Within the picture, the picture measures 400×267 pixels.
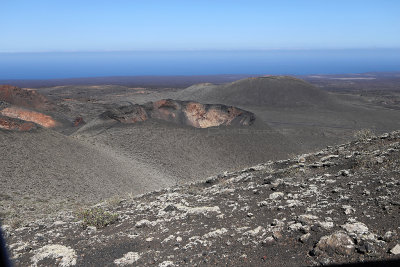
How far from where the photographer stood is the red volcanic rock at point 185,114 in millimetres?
24047

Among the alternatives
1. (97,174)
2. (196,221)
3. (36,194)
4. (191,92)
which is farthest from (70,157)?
(191,92)

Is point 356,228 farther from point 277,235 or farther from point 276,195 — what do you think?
point 276,195

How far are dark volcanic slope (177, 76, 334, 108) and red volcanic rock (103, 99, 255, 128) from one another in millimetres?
24845

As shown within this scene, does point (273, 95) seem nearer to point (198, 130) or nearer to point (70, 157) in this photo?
point (198, 130)

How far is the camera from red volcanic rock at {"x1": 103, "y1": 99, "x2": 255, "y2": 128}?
2405cm

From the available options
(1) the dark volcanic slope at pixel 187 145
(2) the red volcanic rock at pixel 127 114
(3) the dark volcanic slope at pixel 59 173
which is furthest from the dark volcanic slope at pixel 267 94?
(3) the dark volcanic slope at pixel 59 173

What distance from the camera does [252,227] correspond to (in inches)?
185

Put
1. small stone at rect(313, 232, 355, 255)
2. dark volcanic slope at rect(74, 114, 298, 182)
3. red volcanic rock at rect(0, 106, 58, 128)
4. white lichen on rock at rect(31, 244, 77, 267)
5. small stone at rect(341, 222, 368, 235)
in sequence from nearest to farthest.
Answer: small stone at rect(313, 232, 355, 255)
small stone at rect(341, 222, 368, 235)
white lichen on rock at rect(31, 244, 77, 267)
dark volcanic slope at rect(74, 114, 298, 182)
red volcanic rock at rect(0, 106, 58, 128)

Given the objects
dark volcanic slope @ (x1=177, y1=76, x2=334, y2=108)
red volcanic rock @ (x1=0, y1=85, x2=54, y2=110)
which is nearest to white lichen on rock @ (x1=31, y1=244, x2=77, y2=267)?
red volcanic rock @ (x1=0, y1=85, x2=54, y2=110)

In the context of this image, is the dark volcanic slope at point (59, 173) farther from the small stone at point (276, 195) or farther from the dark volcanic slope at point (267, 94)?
the dark volcanic slope at point (267, 94)

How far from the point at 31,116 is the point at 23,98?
12.6 meters

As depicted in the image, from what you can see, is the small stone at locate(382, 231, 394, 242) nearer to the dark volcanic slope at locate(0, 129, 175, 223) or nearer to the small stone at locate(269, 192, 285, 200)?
the small stone at locate(269, 192, 285, 200)

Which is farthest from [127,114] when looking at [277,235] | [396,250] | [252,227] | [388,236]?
[396,250]

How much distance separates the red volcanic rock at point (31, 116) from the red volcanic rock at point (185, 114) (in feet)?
31.3
